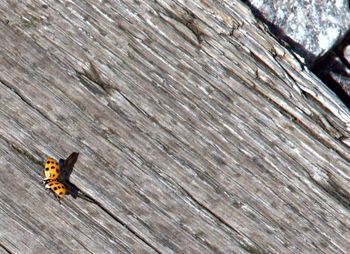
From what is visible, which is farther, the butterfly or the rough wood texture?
the rough wood texture

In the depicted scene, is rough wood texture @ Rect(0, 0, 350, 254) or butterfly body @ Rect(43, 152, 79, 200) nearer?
butterfly body @ Rect(43, 152, 79, 200)

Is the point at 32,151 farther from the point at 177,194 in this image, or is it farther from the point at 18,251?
the point at 177,194

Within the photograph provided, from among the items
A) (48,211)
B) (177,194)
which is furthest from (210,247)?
(48,211)

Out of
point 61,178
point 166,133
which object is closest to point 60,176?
point 61,178

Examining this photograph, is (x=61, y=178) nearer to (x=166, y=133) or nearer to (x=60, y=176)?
(x=60, y=176)

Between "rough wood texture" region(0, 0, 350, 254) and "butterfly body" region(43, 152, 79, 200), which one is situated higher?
"rough wood texture" region(0, 0, 350, 254)
